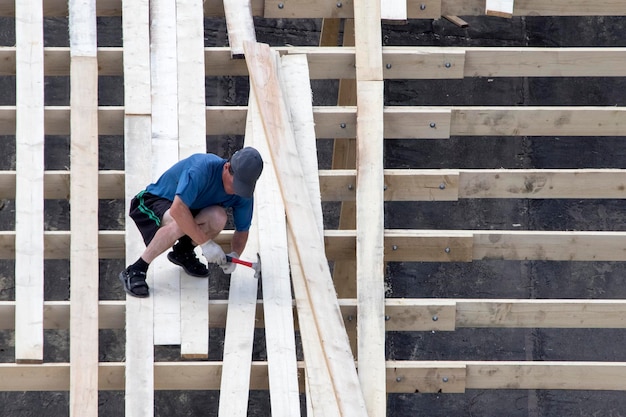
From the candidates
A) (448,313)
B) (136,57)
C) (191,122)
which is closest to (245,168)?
(191,122)

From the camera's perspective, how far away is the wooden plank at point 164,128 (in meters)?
5.68

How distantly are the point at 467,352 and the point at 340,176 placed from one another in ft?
11.7

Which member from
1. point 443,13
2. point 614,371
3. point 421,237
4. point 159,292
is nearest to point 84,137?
point 159,292

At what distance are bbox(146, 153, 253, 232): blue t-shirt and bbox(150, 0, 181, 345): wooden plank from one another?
1.39 ft

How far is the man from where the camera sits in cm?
535

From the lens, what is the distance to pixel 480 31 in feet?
34.2

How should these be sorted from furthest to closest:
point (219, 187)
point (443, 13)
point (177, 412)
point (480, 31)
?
point (480, 31), point (177, 412), point (443, 13), point (219, 187)

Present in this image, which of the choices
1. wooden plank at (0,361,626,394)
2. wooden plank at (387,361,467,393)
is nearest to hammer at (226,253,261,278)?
wooden plank at (0,361,626,394)

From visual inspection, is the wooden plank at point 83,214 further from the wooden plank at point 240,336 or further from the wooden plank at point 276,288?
the wooden plank at point 276,288

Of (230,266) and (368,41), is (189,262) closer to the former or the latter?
(230,266)

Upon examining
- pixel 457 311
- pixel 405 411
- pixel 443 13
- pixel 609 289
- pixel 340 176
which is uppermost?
pixel 443 13

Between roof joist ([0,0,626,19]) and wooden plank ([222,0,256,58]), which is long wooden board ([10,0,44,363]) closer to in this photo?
roof joist ([0,0,626,19])

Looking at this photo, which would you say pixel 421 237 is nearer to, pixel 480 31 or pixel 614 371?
pixel 614 371

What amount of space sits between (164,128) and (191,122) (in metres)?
0.16
